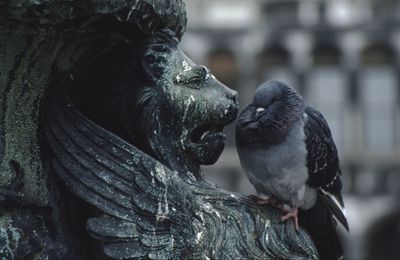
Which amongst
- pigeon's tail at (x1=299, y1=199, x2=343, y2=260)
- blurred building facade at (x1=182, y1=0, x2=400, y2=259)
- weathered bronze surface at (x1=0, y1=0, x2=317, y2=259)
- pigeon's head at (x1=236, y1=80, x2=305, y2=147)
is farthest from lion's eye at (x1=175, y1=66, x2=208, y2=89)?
blurred building facade at (x1=182, y1=0, x2=400, y2=259)

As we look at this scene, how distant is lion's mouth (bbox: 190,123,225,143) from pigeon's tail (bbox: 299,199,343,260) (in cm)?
38

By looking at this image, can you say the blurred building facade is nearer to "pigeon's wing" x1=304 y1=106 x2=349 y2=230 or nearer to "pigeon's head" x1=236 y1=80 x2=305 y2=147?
"pigeon's wing" x1=304 y1=106 x2=349 y2=230

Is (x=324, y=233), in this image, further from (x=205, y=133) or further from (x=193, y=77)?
(x=193, y=77)

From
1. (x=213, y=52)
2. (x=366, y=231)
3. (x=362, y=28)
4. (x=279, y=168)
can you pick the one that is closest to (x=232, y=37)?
(x=213, y=52)

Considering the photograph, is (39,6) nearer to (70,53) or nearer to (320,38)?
(70,53)

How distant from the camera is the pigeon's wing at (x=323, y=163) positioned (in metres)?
3.74

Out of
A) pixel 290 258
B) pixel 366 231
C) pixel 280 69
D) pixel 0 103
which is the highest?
pixel 280 69

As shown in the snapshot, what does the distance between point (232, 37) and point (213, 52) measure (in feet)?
1.35

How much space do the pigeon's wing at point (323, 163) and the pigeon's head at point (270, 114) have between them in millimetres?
47

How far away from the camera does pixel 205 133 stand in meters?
3.45

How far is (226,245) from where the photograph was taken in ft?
10.7

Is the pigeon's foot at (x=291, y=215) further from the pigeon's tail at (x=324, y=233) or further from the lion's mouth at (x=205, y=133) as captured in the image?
the lion's mouth at (x=205, y=133)

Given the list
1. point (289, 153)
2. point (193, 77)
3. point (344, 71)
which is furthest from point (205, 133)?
point (344, 71)

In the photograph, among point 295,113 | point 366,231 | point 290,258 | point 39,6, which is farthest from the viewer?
point 366,231
